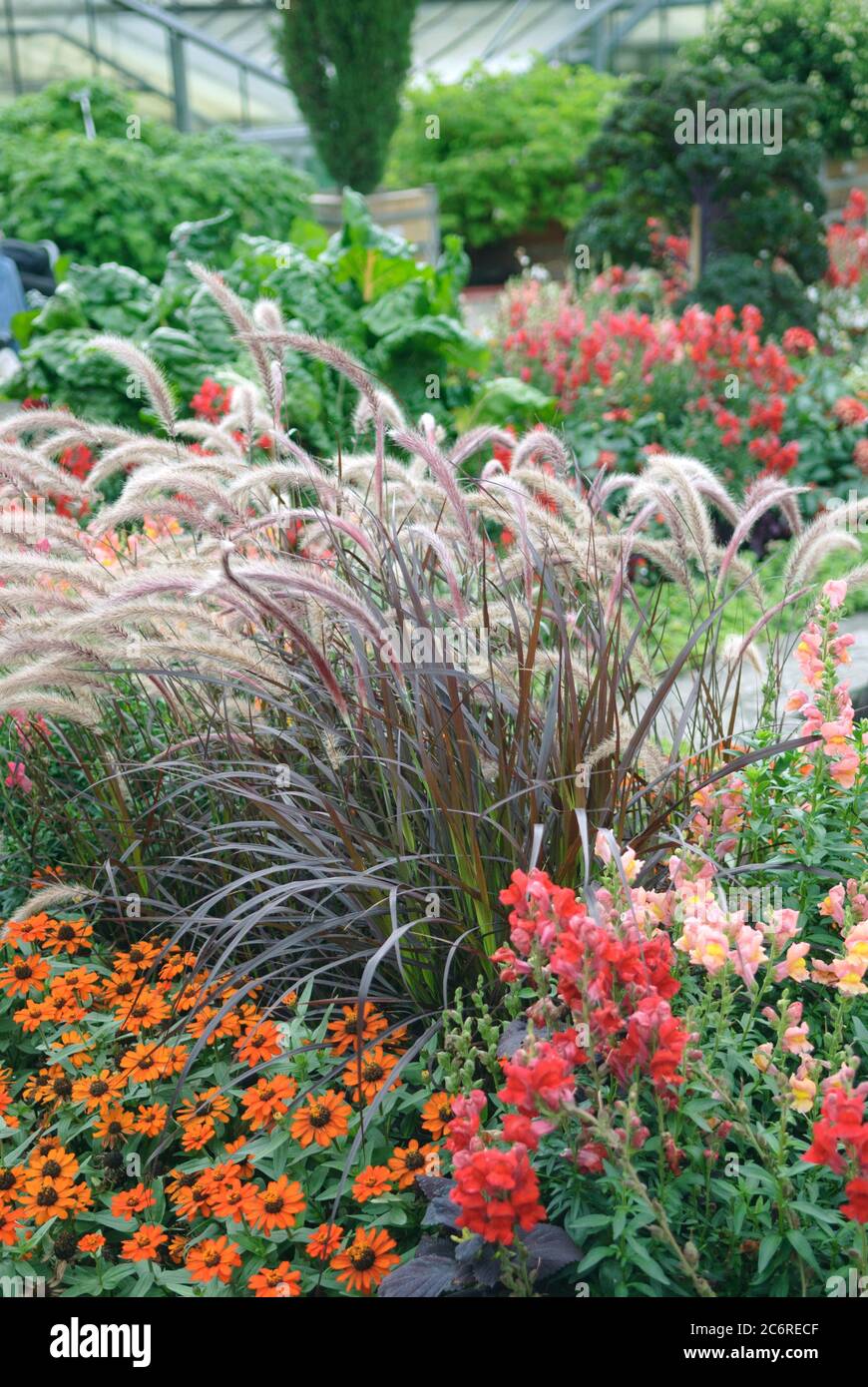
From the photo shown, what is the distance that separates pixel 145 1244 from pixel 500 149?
1761cm

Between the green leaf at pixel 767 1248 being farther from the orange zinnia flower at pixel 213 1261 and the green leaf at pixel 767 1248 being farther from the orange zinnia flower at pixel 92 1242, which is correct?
the orange zinnia flower at pixel 92 1242

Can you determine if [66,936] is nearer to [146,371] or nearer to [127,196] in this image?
[146,371]

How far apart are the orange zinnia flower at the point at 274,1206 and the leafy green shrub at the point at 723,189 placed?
22.6 ft

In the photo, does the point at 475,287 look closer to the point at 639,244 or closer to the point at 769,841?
the point at 639,244

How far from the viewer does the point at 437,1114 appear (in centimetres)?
204

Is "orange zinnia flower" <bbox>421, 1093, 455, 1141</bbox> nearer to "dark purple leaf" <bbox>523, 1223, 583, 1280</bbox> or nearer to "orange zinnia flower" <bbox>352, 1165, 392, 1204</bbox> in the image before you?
"orange zinnia flower" <bbox>352, 1165, 392, 1204</bbox>

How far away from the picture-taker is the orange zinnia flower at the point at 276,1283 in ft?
6.16

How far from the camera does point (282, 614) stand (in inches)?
85.4

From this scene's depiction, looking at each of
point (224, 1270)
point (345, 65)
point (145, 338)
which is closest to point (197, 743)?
point (224, 1270)

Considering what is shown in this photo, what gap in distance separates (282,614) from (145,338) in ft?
15.7

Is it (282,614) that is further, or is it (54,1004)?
(54,1004)

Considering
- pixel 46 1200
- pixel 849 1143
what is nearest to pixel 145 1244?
pixel 46 1200

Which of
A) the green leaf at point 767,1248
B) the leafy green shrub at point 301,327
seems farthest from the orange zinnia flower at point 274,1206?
the leafy green shrub at point 301,327

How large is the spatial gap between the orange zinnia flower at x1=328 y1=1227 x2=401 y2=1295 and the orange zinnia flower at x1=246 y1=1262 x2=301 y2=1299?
7 centimetres
